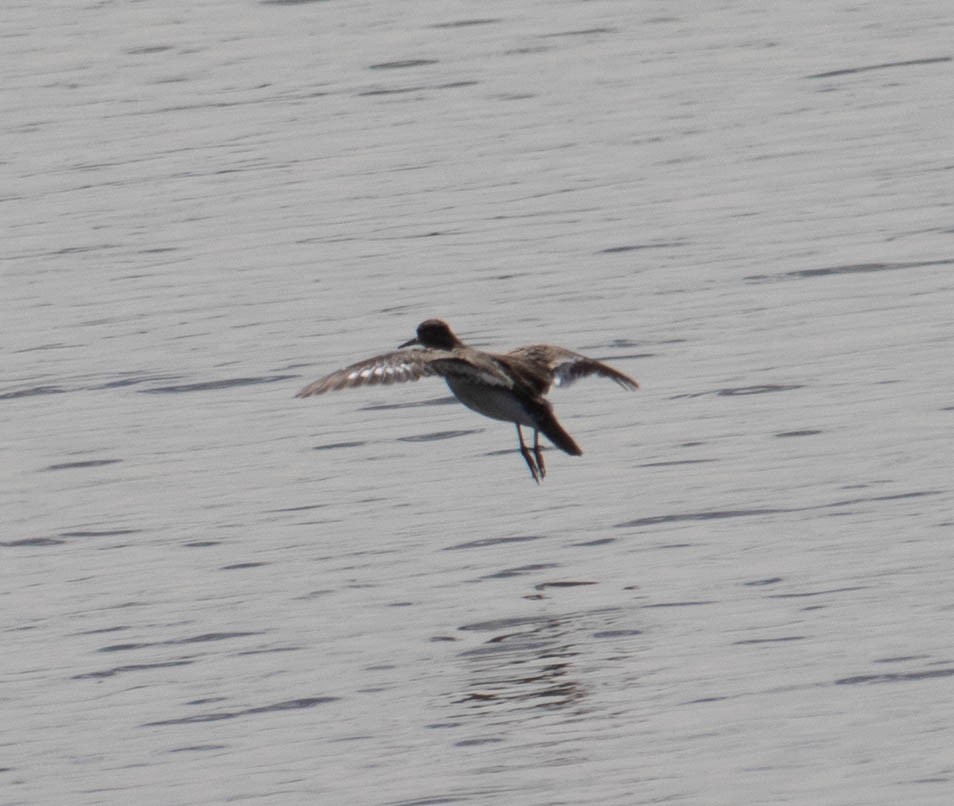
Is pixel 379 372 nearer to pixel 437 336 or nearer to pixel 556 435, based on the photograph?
pixel 556 435

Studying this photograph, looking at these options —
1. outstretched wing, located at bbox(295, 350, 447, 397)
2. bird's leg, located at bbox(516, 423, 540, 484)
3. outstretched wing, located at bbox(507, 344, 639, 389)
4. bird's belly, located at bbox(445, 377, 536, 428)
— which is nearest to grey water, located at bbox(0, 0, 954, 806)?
bird's leg, located at bbox(516, 423, 540, 484)

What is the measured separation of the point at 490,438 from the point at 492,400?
52.0 inches

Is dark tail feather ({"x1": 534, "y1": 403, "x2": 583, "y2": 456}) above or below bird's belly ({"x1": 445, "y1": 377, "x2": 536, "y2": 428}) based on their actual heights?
below

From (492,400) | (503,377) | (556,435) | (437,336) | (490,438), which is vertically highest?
(437,336)

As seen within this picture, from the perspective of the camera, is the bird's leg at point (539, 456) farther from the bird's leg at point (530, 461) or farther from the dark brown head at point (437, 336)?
the dark brown head at point (437, 336)

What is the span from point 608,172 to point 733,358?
233 inches

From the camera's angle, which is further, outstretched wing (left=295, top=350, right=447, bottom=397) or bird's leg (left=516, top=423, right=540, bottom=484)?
bird's leg (left=516, top=423, right=540, bottom=484)

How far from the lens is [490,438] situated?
43.9ft

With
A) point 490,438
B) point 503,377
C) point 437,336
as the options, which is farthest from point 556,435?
point 490,438

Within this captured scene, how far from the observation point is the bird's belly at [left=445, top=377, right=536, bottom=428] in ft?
39.4

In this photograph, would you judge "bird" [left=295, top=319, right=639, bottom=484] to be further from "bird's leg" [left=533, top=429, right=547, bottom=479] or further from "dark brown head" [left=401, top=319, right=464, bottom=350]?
"dark brown head" [left=401, top=319, right=464, bottom=350]

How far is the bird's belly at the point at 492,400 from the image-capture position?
473 inches

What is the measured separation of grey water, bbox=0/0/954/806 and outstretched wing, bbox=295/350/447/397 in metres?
0.66

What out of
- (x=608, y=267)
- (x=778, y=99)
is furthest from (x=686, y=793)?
(x=778, y=99)
